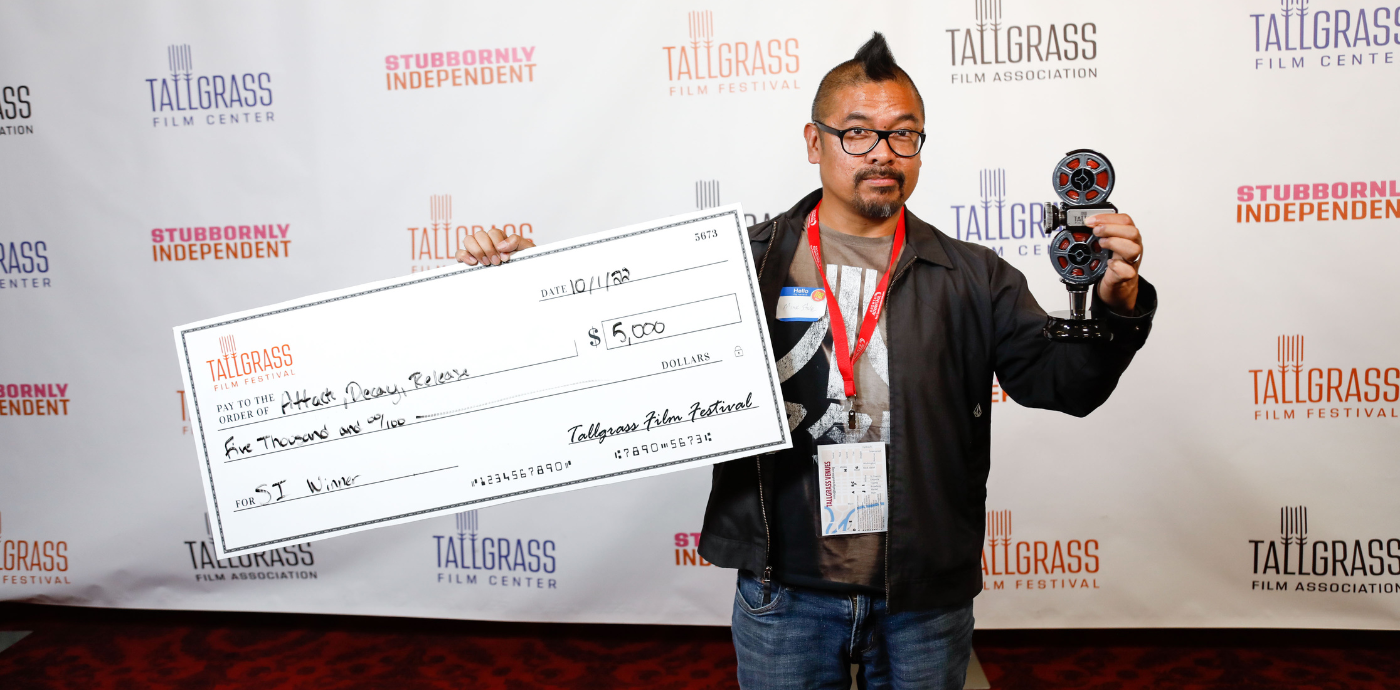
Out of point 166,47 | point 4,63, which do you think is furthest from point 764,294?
point 4,63

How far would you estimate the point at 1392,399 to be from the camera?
2650 millimetres

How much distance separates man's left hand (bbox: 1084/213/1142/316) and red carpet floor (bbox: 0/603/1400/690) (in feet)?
5.89

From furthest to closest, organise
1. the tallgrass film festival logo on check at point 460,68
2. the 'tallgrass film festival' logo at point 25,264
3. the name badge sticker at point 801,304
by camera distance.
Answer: the 'tallgrass film festival' logo at point 25,264 → the tallgrass film festival logo on check at point 460,68 → the name badge sticker at point 801,304

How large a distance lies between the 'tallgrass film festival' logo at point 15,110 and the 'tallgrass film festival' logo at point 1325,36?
4066mm

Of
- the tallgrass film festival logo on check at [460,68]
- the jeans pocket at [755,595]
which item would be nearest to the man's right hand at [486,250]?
the jeans pocket at [755,595]

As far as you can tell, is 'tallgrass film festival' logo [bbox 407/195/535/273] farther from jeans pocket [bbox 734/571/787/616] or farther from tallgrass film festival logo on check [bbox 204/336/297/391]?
jeans pocket [bbox 734/571/787/616]

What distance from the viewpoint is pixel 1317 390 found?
2.68 meters

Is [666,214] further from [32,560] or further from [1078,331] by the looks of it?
[32,560]

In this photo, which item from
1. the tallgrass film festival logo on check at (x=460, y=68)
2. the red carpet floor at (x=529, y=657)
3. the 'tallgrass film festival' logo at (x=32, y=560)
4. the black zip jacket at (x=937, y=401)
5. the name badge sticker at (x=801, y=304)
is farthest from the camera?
the 'tallgrass film festival' logo at (x=32, y=560)

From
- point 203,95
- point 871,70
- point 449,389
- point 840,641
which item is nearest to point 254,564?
point 203,95

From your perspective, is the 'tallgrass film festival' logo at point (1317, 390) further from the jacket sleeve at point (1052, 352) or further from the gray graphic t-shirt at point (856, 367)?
the gray graphic t-shirt at point (856, 367)

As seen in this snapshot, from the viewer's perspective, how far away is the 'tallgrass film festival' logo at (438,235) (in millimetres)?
2893

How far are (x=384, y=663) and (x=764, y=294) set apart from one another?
2.14 meters

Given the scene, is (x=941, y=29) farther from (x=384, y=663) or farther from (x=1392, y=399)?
(x=384, y=663)
